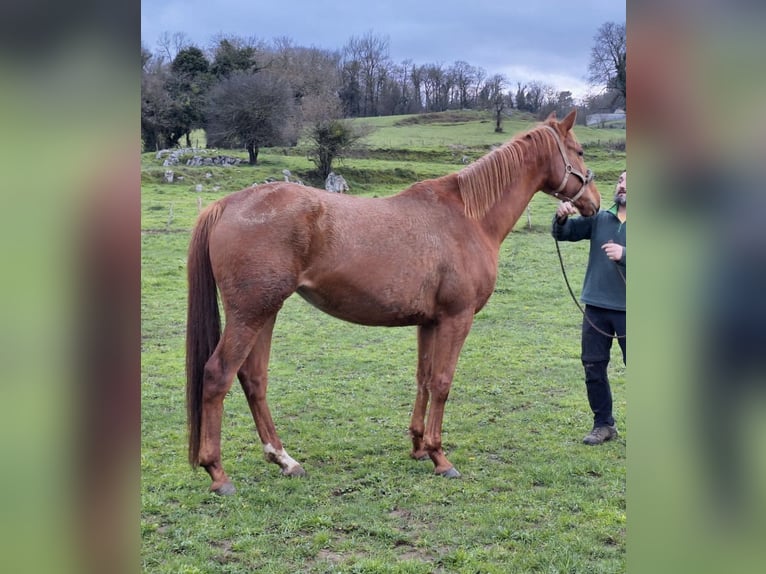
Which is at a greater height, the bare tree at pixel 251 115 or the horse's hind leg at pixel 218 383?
the bare tree at pixel 251 115

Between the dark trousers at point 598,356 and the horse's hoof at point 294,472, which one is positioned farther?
the dark trousers at point 598,356

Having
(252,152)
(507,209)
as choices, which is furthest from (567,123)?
(252,152)

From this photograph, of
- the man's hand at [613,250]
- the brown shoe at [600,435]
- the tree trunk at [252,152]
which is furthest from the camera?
the tree trunk at [252,152]

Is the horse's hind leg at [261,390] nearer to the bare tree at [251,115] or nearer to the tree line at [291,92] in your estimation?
the tree line at [291,92]

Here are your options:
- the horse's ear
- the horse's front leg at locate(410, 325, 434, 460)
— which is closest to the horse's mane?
the horse's ear

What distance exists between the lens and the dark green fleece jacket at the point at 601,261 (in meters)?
4.75

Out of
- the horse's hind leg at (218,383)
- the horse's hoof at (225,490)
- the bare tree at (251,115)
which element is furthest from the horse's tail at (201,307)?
the bare tree at (251,115)

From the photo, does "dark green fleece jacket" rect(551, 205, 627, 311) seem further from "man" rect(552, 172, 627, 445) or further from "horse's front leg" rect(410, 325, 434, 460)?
"horse's front leg" rect(410, 325, 434, 460)

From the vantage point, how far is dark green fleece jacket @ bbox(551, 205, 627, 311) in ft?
15.6

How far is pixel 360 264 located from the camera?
4.07 metres

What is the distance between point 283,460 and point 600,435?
2.50m

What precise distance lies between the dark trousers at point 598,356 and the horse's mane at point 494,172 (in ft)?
4.03
